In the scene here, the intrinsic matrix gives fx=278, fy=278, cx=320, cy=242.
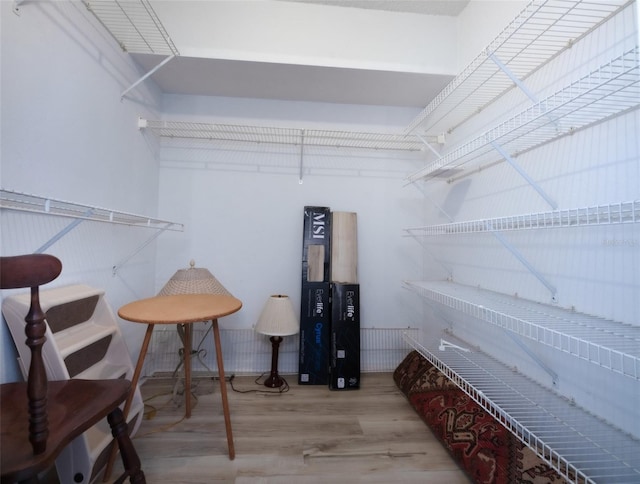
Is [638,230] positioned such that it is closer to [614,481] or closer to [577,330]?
[577,330]

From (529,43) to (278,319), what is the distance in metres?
2.11

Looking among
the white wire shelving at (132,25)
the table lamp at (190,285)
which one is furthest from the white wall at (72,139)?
the table lamp at (190,285)

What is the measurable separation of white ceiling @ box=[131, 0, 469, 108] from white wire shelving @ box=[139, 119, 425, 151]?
11.8 inches

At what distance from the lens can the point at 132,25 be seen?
1.51 m

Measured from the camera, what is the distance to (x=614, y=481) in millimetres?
952

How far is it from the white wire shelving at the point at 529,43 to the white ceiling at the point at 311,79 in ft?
1.38

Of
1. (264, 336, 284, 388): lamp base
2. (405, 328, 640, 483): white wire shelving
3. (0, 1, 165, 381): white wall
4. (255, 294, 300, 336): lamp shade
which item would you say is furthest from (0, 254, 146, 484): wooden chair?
(405, 328, 640, 483): white wire shelving

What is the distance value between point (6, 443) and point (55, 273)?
17.2 inches

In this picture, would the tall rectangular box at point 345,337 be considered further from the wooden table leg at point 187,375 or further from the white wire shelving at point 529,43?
the white wire shelving at point 529,43

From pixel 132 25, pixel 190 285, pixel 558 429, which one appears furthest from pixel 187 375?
pixel 132 25

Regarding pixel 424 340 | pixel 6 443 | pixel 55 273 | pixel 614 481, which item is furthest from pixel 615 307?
pixel 6 443

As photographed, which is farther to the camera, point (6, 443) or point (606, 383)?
point (606, 383)

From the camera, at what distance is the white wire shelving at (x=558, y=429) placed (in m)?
0.93

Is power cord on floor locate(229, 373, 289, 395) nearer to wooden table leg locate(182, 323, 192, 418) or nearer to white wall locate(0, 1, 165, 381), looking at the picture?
wooden table leg locate(182, 323, 192, 418)
